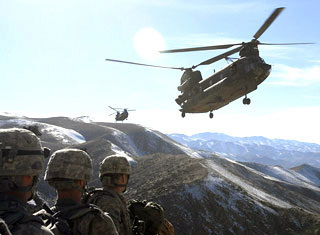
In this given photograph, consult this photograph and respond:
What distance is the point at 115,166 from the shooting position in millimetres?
6383

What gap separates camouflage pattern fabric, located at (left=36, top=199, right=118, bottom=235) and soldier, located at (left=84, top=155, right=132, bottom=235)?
1347mm

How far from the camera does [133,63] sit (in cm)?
2559

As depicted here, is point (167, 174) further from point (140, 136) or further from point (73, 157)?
point (140, 136)

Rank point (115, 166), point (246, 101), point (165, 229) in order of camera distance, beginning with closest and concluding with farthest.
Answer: point (115, 166)
point (165, 229)
point (246, 101)

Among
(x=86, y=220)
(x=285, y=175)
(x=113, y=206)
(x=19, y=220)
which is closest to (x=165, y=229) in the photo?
(x=113, y=206)

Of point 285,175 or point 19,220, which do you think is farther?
point 285,175

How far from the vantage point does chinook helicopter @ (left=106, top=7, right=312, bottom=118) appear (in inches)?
804

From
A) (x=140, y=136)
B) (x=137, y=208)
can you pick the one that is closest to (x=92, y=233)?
(x=137, y=208)

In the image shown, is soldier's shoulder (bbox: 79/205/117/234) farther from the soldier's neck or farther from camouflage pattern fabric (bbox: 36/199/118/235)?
the soldier's neck

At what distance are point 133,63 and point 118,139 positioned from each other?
63390mm

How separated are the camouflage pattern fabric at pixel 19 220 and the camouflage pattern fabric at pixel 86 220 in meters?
0.69

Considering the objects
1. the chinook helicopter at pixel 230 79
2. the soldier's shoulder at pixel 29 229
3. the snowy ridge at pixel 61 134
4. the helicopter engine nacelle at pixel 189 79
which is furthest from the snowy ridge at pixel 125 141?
the soldier's shoulder at pixel 29 229

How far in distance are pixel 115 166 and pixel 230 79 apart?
16620 millimetres

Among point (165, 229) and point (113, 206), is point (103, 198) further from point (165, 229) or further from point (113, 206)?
point (165, 229)
